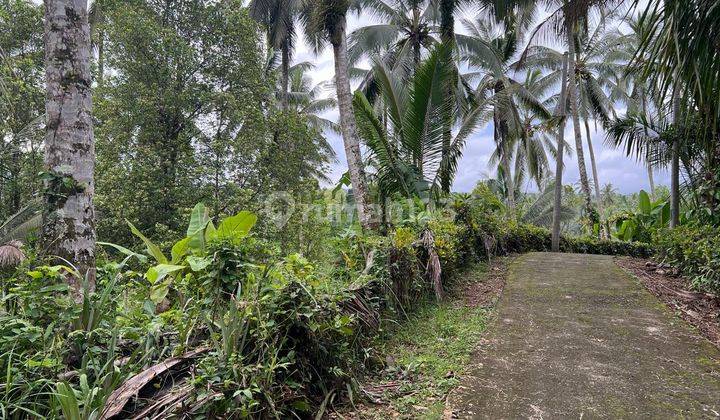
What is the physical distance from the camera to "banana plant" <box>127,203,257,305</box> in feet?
8.48

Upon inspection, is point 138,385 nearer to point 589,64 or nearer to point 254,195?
point 254,195

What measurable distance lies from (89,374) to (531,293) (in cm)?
489

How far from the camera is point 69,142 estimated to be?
286cm

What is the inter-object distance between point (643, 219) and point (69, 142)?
14423 mm

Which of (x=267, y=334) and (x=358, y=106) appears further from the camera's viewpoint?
(x=358, y=106)

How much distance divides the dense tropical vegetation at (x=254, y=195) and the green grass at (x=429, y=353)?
197 millimetres

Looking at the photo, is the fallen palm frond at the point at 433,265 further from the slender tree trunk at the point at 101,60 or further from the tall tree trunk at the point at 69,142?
the slender tree trunk at the point at 101,60

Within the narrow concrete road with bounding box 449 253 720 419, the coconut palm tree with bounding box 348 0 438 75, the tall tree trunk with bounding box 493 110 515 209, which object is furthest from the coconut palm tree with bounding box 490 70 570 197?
the narrow concrete road with bounding box 449 253 720 419

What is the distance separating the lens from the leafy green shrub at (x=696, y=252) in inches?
180

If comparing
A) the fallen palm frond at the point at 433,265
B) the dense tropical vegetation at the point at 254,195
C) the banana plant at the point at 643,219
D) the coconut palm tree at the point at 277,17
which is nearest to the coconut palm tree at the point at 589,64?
the dense tropical vegetation at the point at 254,195

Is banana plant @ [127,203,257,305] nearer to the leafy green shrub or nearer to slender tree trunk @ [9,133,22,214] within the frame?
the leafy green shrub

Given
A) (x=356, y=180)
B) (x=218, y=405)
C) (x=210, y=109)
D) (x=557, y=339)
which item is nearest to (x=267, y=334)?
(x=218, y=405)

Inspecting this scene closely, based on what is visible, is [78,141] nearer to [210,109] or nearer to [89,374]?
[89,374]

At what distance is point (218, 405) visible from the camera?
6.19 ft
